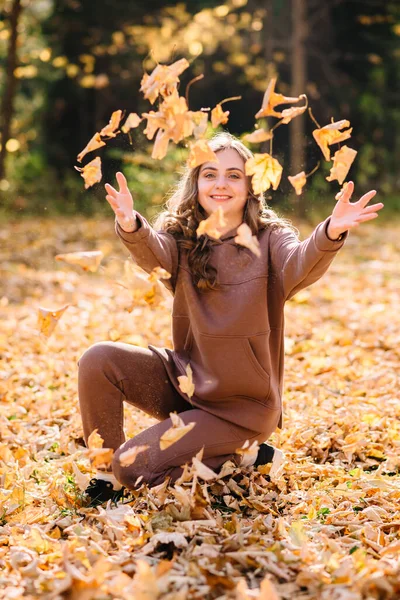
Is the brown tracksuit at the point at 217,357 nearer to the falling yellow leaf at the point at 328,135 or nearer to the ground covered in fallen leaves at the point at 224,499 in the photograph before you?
the ground covered in fallen leaves at the point at 224,499

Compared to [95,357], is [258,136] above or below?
above

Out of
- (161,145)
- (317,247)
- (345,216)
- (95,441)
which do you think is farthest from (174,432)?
(161,145)

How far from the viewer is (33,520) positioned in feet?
8.14

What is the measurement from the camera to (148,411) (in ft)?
9.02

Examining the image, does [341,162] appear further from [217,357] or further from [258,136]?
[217,357]

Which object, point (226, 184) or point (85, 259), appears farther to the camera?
point (226, 184)

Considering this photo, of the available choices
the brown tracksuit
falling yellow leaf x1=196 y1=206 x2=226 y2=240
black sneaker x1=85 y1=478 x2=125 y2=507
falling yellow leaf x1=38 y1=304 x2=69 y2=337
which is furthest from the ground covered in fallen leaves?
falling yellow leaf x1=196 y1=206 x2=226 y2=240

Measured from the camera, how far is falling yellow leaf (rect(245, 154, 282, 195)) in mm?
2430

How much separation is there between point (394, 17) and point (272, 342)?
1004 centimetres

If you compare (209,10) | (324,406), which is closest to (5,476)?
(324,406)

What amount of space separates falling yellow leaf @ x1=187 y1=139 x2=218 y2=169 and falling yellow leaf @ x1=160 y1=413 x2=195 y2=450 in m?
0.87

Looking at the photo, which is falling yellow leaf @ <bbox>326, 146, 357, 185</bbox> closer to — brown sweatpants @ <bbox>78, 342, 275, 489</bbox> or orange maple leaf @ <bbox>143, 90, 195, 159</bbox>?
orange maple leaf @ <bbox>143, 90, 195, 159</bbox>

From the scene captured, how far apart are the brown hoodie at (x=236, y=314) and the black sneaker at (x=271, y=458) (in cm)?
17

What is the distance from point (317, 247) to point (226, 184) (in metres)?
0.49
